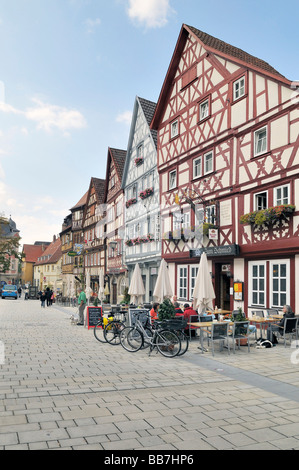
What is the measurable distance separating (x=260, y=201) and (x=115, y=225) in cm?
2226

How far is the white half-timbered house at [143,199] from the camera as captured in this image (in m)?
27.6

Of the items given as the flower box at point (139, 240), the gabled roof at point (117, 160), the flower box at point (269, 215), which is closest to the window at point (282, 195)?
the flower box at point (269, 215)

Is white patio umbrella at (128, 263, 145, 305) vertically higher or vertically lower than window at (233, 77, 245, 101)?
lower

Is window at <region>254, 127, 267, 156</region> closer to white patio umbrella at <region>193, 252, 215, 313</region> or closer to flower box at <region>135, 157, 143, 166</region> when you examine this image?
white patio umbrella at <region>193, 252, 215, 313</region>

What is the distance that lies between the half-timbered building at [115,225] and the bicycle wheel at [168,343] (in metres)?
22.6

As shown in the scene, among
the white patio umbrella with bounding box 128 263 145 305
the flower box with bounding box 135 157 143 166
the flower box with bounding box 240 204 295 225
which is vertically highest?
the flower box with bounding box 135 157 143 166

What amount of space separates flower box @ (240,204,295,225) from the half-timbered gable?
91.6 feet

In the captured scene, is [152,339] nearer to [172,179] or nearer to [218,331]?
[218,331]

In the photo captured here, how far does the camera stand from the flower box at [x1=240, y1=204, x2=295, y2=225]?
50.0 ft

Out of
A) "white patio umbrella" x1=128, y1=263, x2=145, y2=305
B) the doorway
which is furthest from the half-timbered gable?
"white patio umbrella" x1=128, y1=263, x2=145, y2=305

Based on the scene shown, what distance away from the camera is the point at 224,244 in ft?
63.4

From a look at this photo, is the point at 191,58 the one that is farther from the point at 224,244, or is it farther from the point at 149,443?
the point at 149,443

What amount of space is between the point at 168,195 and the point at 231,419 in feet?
65.5
